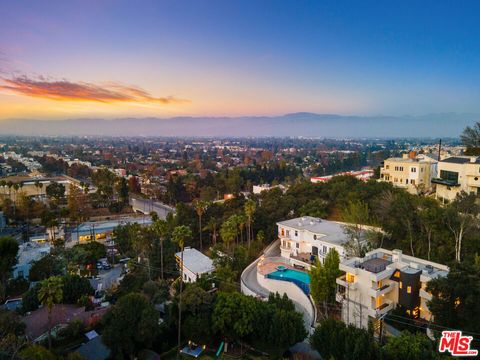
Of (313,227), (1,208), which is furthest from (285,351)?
(1,208)

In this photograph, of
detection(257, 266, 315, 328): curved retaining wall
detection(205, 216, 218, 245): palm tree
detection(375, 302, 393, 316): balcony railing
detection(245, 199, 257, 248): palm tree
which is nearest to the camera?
detection(375, 302, 393, 316): balcony railing

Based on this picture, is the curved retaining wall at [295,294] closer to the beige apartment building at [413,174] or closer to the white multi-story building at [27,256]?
the white multi-story building at [27,256]

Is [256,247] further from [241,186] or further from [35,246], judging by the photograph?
[241,186]

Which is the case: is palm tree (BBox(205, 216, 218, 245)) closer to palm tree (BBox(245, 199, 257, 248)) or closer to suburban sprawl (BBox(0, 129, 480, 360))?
suburban sprawl (BBox(0, 129, 480, 360))

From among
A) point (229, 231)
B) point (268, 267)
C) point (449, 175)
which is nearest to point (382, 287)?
point (268, 267)

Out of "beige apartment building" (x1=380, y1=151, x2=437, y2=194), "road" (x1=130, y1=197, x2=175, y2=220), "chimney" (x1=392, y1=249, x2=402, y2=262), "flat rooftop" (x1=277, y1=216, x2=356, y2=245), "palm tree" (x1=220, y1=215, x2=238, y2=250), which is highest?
"beige apartment building" (x1=380, y1=151, x2=437, y2=194)

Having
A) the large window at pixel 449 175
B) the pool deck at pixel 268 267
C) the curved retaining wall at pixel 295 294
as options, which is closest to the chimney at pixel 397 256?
the curved retaining wall at pixel 295 294

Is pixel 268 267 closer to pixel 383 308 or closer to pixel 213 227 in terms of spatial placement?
pixel 383 308

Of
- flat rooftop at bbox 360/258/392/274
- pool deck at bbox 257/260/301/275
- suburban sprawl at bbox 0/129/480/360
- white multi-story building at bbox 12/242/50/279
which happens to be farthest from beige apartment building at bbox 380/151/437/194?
white multi-story building at bbox 12/242/50/279
